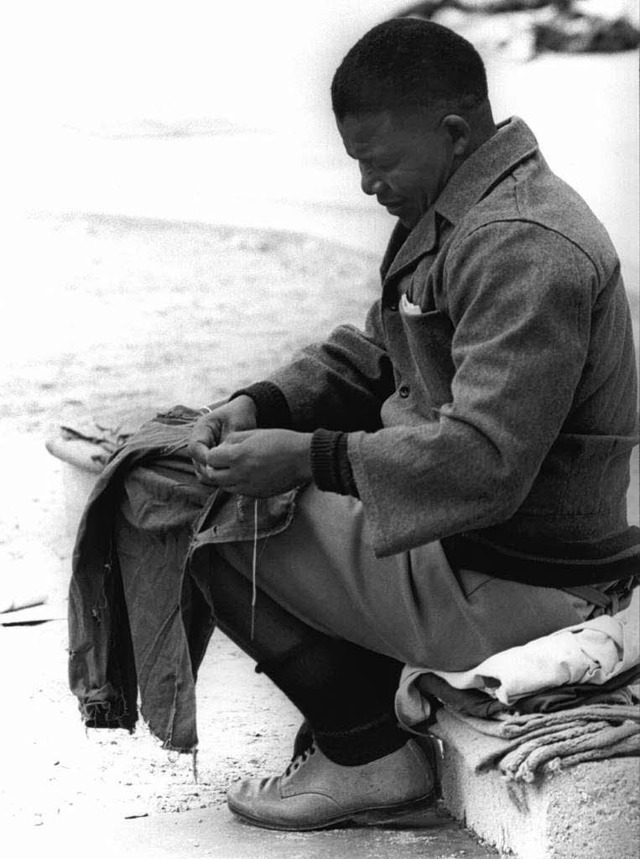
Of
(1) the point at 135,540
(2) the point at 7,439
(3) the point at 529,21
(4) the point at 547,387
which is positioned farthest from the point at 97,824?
(3) the point at 529,21

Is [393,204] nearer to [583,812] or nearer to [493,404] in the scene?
[493,404]

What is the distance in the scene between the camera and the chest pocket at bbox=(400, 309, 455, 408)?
2.48m

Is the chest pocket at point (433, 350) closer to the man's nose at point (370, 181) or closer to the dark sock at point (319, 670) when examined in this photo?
the man's nose at point (370, 181)

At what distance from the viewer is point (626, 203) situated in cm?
456

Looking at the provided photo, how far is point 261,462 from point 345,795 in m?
0.70

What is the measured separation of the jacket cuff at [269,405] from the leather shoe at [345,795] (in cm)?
65

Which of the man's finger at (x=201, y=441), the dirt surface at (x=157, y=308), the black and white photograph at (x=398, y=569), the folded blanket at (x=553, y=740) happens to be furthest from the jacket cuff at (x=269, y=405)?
the dirt surface at (x=157, y=308)

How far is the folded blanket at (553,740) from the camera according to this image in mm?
2314

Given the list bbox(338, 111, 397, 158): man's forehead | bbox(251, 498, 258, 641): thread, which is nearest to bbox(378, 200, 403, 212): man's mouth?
bbox(338, 111, 397, 158): man's forehead

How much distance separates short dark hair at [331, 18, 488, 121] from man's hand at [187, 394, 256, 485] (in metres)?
0.65

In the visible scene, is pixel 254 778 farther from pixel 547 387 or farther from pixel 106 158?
pixel 106 158

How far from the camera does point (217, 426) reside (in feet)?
9.02

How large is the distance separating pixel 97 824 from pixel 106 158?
2.79 m

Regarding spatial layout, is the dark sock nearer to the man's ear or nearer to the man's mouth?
the man's mouth
